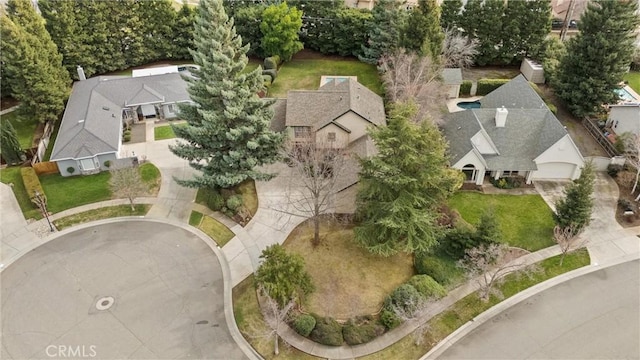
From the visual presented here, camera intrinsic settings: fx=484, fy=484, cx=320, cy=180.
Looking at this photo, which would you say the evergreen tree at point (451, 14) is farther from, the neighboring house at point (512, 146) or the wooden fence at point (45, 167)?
the wooden fence at point (45, 167)

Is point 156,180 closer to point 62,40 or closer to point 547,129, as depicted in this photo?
point 62,40

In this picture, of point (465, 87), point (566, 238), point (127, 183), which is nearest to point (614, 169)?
point (566, 238)

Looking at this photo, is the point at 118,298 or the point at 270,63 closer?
the point at 118,298

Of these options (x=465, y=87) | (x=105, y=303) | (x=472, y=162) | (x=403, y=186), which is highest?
(x=403, y=186)

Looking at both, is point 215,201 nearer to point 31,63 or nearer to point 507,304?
point 507,304

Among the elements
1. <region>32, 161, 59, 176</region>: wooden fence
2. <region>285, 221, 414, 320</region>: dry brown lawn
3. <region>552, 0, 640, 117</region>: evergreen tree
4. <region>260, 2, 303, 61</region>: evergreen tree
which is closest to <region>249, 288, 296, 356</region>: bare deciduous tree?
<region>285, 221, 414, 320</region>: dry brown lawn

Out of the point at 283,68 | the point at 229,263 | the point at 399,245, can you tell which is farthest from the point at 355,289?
the point at 283,68

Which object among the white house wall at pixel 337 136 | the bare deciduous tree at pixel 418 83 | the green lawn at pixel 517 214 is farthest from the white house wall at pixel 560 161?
the white house wall at pixel 337 136
